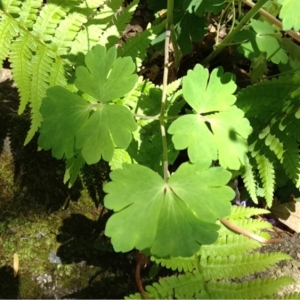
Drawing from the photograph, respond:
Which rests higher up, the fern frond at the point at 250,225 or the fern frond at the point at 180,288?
the fern frond at the point at 250,225

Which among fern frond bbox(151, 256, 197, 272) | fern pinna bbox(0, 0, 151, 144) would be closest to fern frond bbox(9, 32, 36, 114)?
Result: fern pinna bbox(0, 0, 151, 144)

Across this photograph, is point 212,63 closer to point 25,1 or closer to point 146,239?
point 25,1

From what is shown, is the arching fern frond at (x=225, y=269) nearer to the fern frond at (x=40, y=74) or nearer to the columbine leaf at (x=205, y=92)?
the columbine leaf at (x=205, y=92)

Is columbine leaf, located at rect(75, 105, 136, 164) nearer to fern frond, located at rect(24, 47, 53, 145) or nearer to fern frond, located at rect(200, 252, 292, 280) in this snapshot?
fern frond, located at rect(24, 47, 53, 145)

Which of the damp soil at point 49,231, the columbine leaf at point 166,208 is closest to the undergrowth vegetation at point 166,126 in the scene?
the columbine leaf at point 166,208

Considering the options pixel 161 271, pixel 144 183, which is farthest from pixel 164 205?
pixel 161 271

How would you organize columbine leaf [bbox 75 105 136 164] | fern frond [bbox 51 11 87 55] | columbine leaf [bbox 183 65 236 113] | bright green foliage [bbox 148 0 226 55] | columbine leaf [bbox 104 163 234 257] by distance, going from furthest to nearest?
bright green foliage [bbox 148 0 226 55]
fern frond [bbox 51 11 87 55]
columbine leaf [bbox 183 65 236 113]
columbine leaf [bbox 75 105 136 164]
columbine leaf [bbox 104 163 234 257]

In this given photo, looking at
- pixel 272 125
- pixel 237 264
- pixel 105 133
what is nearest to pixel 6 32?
pixel 105 133

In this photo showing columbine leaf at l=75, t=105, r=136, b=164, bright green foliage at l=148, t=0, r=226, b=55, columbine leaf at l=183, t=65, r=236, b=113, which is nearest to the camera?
columbine leaf at l=75, t=105, r=136, b=164
